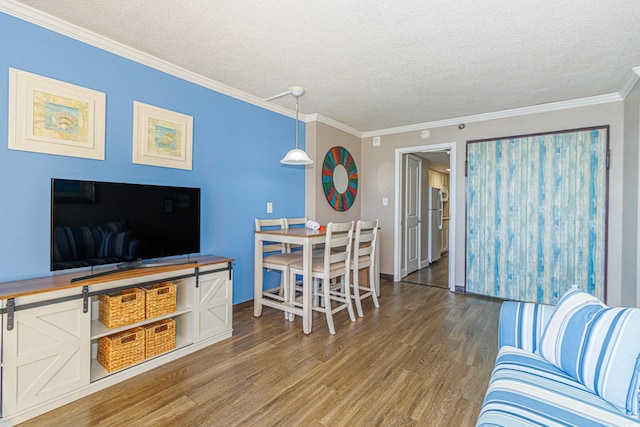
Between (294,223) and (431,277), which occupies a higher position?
(294,223)

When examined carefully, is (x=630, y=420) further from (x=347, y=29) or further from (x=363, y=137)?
(x=363, y=137)

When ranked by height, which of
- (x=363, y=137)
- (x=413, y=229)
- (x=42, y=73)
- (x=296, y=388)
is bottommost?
(x=296, y=388)

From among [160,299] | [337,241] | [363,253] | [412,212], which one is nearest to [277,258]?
[337,241]

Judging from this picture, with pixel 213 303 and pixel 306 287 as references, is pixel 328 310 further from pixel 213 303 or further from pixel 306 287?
pixel 213 303

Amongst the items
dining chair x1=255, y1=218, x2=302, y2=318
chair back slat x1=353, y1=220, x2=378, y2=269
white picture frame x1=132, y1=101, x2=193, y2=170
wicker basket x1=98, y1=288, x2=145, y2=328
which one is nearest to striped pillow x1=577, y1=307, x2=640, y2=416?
chair back slat x1=353, y1=220, x2=378, y2=269

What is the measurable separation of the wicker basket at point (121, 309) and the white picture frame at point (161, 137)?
3.50 ft

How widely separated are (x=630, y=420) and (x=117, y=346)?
8.45 feet

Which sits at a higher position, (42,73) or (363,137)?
(363,137)

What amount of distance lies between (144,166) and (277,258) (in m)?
1.46

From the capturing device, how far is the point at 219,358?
2.25 meters

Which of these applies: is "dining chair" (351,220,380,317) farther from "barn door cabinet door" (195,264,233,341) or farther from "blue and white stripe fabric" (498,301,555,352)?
"blue and white stripe fabric" (498,301,555,352)

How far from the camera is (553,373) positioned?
4.35ft

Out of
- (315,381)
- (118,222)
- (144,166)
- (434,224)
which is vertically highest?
(144,166)

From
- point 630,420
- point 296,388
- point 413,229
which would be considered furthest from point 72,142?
point 413,229
